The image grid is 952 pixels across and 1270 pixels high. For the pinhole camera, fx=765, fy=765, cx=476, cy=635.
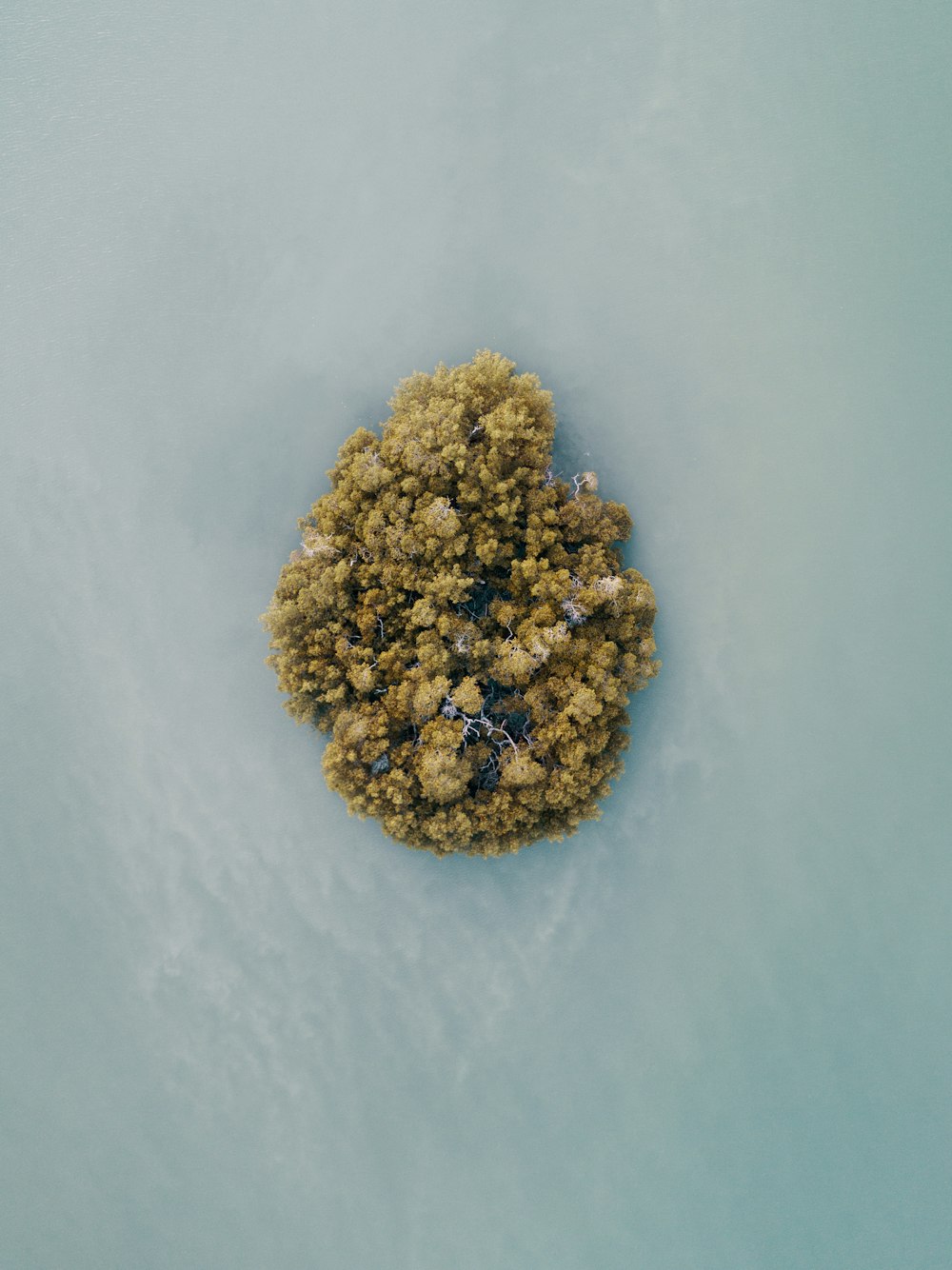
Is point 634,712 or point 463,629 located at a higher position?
point 634,712

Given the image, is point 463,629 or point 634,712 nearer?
point 463,629

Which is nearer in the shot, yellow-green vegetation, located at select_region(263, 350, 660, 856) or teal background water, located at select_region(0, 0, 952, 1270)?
yellow-green vegetation, located at select_region(263, 350, 660, 856)

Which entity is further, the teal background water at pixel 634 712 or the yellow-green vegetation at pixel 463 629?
the teal background water at pixel 634 712

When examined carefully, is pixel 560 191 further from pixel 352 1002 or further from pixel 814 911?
pixel 352 1002
